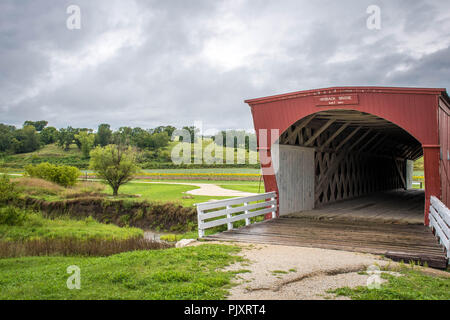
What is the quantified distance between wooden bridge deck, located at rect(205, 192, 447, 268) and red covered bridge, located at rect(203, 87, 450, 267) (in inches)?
0.7

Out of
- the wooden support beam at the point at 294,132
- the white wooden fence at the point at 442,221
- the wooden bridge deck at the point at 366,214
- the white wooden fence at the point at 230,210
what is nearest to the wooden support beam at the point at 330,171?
the wooden bridge deck at the point at 366,214

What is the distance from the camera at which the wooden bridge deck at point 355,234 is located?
23.0 ft

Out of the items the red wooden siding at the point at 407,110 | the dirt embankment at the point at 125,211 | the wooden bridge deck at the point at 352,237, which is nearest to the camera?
the wooden bridge deck at the point at 352,237

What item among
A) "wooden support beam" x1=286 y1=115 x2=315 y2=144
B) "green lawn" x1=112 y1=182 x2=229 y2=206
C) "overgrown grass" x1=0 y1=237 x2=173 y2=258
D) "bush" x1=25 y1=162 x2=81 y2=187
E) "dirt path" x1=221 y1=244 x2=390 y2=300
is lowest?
"overgrown grass" x1=0 y1=237 x2=173 y2=258

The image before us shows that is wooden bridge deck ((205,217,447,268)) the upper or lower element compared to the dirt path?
lower

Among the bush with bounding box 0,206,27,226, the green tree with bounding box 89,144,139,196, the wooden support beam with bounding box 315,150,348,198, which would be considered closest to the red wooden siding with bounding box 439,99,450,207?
the wooden support beam with bounding box 315,150,348,198

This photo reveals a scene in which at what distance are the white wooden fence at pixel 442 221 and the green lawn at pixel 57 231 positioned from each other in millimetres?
9640

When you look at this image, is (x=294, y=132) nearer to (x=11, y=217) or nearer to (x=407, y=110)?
(x=407, y=110)

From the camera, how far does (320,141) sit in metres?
14.3

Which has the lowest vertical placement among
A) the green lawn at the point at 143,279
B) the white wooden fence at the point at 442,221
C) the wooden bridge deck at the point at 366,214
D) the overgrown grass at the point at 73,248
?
the overgrown grass at the point at 73,248

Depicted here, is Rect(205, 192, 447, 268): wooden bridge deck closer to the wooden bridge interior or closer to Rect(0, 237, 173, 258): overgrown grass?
the wooden bridge interior

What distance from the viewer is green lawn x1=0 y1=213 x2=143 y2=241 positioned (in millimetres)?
14001

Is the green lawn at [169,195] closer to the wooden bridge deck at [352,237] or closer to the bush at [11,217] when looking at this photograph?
the bush at [11,217]
